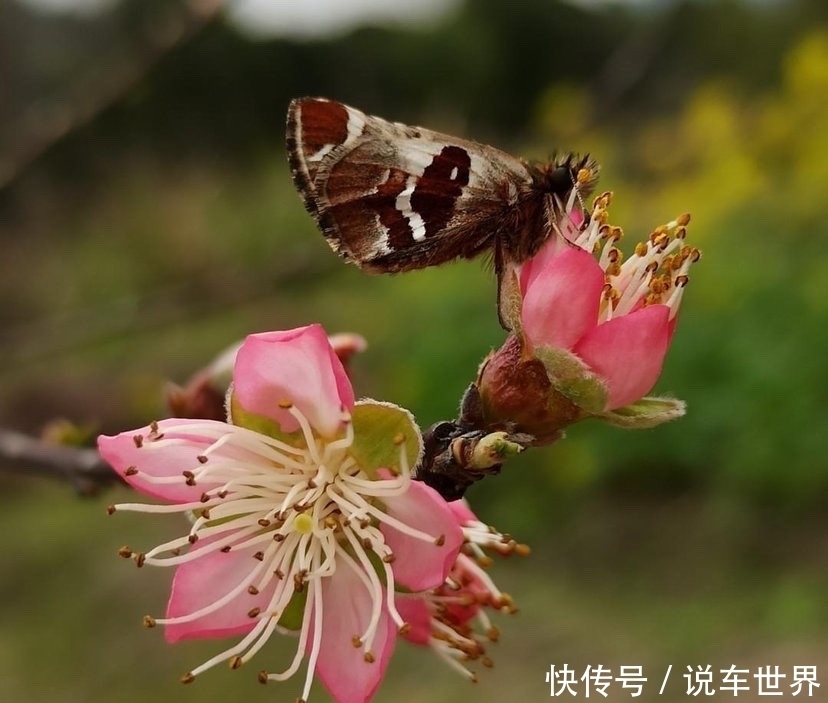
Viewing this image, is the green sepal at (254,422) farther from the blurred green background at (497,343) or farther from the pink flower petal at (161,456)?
the blurred green background at (497,343)

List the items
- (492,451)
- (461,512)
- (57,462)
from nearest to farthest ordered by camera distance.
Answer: (492,451)
(461,512)
(57,462)

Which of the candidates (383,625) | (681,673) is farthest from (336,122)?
(681,673)

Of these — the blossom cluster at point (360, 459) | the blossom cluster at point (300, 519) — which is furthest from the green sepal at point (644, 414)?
the blossom cluster at point (300, 519)

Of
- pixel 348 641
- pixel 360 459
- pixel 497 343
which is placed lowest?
pixel 348 641

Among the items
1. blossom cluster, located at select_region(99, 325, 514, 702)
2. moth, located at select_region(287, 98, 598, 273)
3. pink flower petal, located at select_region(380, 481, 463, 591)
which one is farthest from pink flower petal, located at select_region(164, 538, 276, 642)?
moth, located at select_region(287, 98, 598, 273)

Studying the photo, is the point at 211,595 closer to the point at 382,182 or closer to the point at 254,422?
the point at 254,422

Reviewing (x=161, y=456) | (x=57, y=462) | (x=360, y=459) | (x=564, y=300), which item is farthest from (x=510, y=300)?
(x=57, y=462)

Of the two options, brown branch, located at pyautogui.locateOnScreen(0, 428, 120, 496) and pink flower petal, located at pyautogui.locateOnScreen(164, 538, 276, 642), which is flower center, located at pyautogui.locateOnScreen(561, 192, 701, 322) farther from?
brown branch, located at pyautogui.locateOnScreen(0, 428, 120, 496)

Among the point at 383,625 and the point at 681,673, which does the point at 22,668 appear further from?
the point at 383,625
